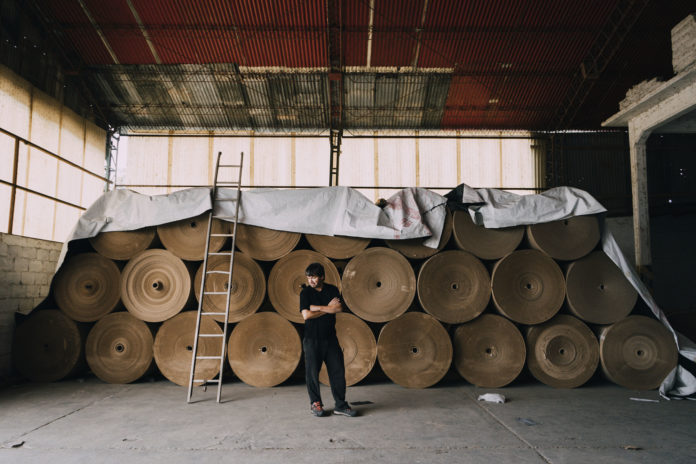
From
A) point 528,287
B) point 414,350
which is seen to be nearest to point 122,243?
point 414,350

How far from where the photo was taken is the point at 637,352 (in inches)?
222

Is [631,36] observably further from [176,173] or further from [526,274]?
[176,173]

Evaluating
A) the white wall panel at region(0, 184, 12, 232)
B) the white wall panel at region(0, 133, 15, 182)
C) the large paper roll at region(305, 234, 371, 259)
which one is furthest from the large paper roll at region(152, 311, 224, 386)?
the white wall panel at region(0, 133, 15, 182)

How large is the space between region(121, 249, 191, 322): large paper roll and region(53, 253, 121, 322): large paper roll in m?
0.18

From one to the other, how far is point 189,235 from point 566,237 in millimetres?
4773

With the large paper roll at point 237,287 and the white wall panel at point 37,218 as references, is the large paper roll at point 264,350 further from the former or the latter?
the white wall panel at point 37,218

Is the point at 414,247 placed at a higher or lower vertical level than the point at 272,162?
lower

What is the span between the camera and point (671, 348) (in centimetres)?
559

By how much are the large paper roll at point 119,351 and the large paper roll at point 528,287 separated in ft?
14.4

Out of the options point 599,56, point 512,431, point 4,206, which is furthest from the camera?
point 599,56

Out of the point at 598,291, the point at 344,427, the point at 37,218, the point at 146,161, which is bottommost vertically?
the point at 344,427

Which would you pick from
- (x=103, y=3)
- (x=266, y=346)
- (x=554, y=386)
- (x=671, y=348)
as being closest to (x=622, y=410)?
(x=554, y=386)

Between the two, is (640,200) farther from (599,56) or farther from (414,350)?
(414,350)

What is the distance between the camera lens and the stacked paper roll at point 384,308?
5688 millimetres
